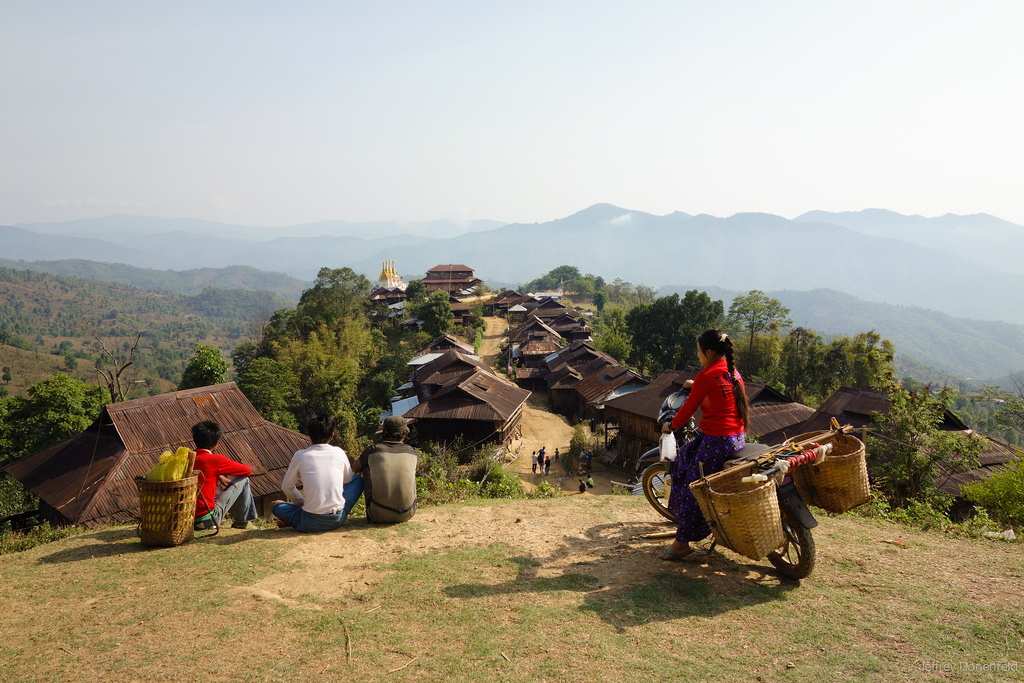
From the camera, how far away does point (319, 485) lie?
604 centimetres

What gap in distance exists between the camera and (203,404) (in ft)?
54.2

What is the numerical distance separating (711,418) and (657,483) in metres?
1.89

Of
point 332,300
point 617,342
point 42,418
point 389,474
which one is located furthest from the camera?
point 332,300

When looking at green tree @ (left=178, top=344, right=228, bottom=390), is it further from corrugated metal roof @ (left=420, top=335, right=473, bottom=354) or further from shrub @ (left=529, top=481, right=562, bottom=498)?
shrub @ (left=529, top=481, right=562, bottom=498)

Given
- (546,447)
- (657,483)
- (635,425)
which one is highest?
(657,483)

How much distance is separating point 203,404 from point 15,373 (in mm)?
77788

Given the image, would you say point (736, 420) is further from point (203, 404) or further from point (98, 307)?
point (98, 307)

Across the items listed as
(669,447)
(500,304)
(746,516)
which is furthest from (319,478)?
(500,304)

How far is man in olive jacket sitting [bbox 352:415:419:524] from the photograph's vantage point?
6305mm

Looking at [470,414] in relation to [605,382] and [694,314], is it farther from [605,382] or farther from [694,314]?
[694,314]

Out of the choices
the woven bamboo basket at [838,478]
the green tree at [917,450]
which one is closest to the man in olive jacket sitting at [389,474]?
the woven bamboo basket at [838,478]

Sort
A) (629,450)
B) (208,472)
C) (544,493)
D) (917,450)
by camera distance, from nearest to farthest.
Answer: (208,472), (544,493), (917,450), (629,450)

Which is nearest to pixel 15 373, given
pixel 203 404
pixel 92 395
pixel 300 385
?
pixel 300 385

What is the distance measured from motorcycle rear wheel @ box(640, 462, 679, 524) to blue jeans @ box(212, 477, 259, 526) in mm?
4835
